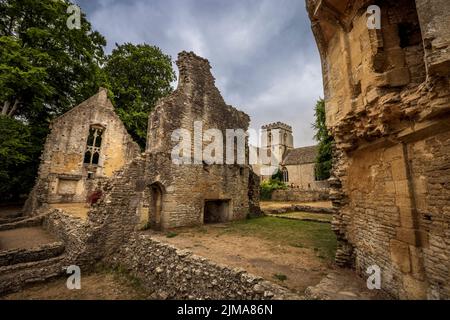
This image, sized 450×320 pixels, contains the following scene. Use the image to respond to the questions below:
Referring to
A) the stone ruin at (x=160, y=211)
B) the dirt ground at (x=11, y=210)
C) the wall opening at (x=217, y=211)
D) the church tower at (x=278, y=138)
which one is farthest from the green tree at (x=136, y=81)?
the church tower at (x=278, y=138)

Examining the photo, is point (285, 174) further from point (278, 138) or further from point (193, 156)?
point (193, 156)

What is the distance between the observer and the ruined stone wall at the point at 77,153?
702 inches

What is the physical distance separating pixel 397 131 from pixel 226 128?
10.2 metres

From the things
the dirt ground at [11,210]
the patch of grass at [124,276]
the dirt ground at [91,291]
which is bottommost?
the dirt ground at [91,291]

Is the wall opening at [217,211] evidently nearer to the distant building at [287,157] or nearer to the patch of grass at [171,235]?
the patch of grass at [171,235]

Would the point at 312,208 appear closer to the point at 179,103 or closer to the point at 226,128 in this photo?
the point at 226,128

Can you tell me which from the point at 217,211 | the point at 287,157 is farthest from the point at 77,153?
the point at 287,157

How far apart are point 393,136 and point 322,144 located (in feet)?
70.2

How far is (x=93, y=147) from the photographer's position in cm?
2106

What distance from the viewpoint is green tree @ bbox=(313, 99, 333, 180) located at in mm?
22759

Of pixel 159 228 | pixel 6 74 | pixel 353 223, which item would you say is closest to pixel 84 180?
pixel 6 74

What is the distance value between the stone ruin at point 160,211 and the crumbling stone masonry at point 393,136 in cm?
215

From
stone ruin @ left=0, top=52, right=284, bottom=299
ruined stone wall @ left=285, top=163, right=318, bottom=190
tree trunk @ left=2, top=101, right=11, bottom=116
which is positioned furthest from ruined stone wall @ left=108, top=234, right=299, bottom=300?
ruined stone wall @ left=285, top=163, right=318, bottom=190
